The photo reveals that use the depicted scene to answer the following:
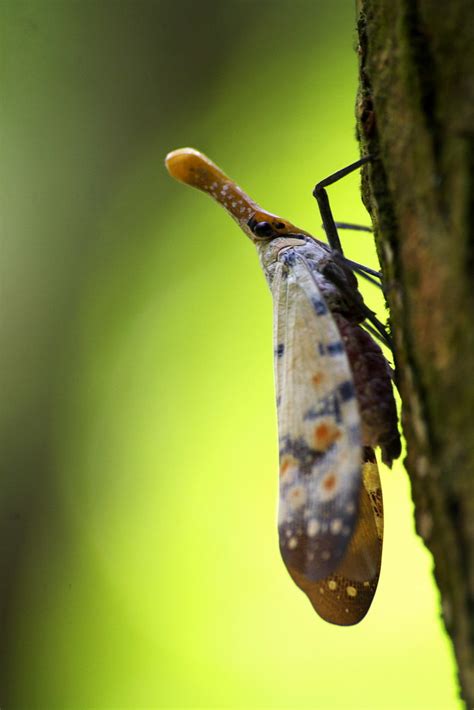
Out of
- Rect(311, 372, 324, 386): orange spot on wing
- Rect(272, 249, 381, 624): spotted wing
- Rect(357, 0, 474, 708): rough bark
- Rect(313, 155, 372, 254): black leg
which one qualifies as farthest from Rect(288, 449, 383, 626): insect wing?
Rect(313, 155, 372, 254): black leg

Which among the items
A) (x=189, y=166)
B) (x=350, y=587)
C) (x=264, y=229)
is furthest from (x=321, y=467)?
(x=189, y=166)

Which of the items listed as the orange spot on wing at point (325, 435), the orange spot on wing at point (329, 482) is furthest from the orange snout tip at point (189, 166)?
the orange spot on wing at point (329, 482)

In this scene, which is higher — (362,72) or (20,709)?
(362,72)

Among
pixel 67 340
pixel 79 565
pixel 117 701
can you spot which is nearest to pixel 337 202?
pixel 67 340

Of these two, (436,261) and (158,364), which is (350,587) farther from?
(158,364)

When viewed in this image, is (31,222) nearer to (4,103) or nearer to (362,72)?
(4,103)

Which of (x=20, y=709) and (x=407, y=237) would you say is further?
(x=20, y=709)
